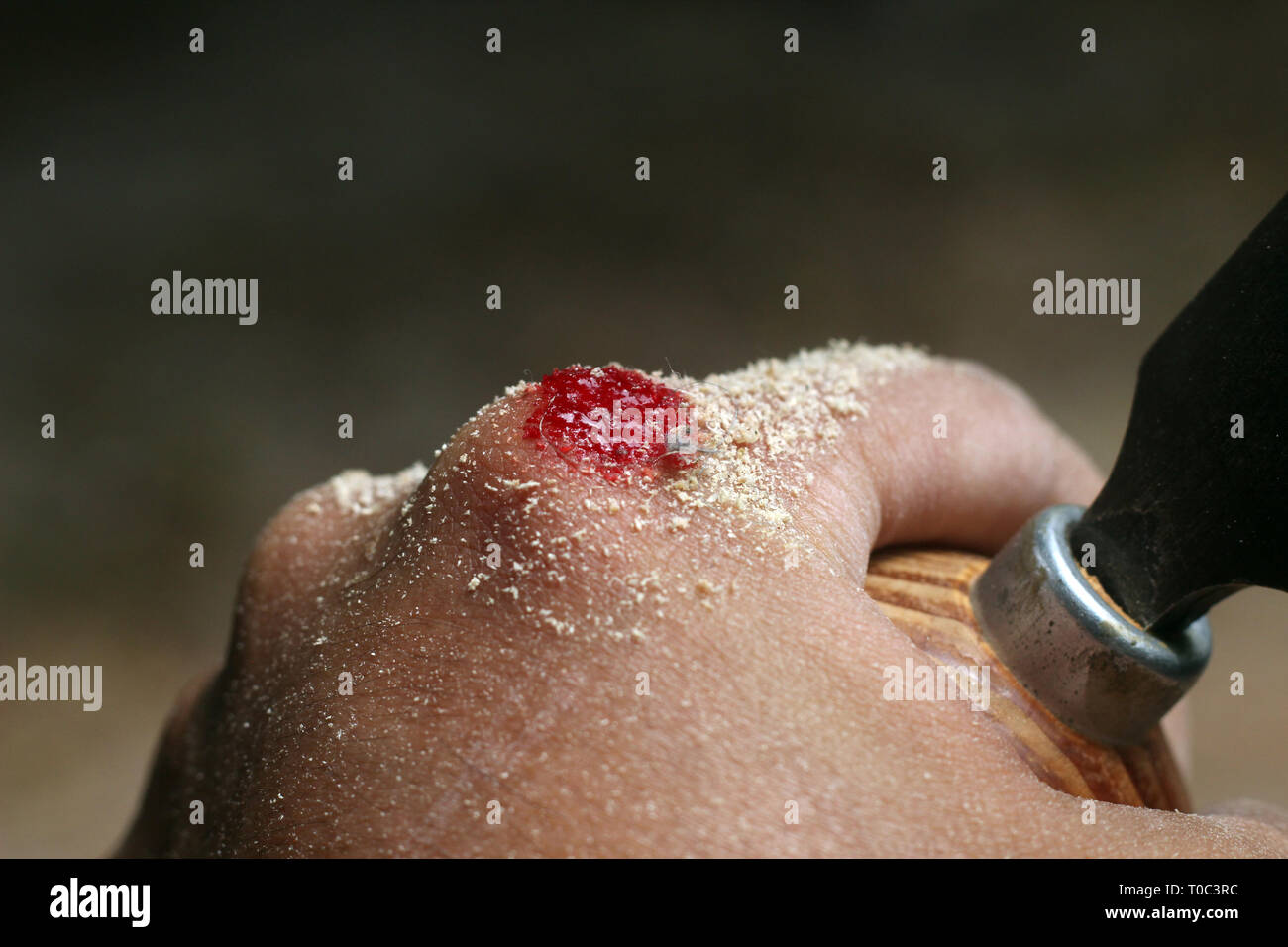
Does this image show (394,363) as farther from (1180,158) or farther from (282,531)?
(1180,158)

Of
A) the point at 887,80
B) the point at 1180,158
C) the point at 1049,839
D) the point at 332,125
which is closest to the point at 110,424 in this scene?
the point at 332,125

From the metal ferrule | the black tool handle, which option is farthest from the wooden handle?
the black tool handle

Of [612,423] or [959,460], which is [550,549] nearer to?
[612,423]

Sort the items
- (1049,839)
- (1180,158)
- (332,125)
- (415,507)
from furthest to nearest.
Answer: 1. (332,125)
2. (1180,158)
3. (415,507)
4. (1049,839)

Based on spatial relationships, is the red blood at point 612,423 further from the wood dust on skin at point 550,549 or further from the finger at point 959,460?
the finger at point 959,460

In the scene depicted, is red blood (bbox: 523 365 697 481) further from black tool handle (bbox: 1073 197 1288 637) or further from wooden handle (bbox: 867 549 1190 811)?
black tool handle (bbox: 1073 197 1288 637)

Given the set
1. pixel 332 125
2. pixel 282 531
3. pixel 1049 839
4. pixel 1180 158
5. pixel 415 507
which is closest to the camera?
pixel 1049 839
